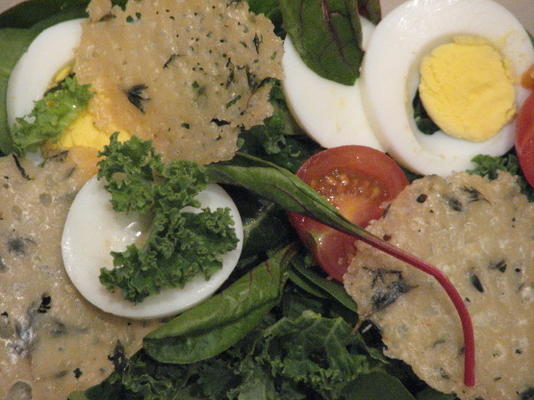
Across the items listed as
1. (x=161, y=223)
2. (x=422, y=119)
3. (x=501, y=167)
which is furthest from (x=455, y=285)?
(x=161, y=223)

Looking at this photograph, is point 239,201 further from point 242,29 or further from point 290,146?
point 242,29

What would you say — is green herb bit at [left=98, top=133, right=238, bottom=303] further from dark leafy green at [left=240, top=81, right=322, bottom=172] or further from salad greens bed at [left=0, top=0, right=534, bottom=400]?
dark leafy green at [left=240, top=81, right=322, bottom=172]

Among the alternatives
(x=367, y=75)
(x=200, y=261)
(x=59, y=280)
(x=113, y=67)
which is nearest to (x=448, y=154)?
(x=367, y=75)

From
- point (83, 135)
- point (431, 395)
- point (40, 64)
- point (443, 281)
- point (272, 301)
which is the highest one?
point (40, 64)

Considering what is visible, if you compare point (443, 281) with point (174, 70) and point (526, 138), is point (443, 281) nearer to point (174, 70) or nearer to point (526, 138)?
point (526, 138)

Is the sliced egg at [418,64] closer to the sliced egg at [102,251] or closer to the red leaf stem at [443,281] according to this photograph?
the red leaf stem at [443,281]
